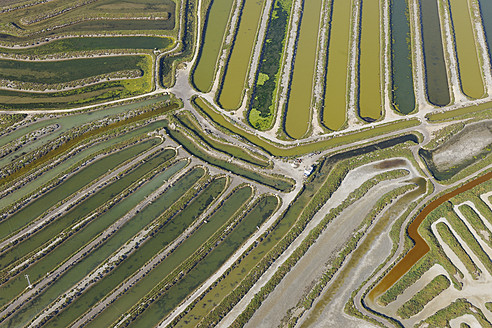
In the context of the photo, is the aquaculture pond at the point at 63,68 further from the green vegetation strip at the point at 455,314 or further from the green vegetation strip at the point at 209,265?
the green vegetation strip at the point at 455,314

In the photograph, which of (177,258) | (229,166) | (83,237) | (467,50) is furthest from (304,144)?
(467,50)

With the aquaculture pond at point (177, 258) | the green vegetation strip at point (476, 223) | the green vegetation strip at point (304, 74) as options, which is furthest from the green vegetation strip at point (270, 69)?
the green vegetation strip at point (476, 223)

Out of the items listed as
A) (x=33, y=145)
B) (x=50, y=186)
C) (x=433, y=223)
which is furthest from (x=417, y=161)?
(x=33, y=145)

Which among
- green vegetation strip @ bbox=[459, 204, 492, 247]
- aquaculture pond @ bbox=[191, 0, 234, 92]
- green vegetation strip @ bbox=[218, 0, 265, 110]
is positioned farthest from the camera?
aquaculture pond @ bbox=[191, 0, 234, 92]

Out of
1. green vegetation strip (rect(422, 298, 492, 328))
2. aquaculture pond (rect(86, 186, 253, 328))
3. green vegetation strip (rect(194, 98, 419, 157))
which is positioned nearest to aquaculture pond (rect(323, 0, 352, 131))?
green vegetation strip (rect(194, 98, 419, 157))

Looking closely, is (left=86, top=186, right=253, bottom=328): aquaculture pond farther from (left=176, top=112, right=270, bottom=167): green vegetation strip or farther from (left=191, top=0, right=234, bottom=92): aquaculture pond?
(left=191, top=0, right=234, bottom=92): aquaculture pond

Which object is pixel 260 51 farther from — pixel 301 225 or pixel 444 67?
pixel 301 225
